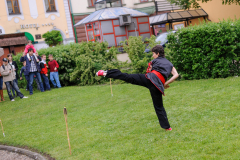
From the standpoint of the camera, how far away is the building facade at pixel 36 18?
2366 centimetres

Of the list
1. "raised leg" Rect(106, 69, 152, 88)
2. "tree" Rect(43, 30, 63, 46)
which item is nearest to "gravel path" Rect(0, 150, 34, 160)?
"raised leg" Rect(106, 69, 152, 88)

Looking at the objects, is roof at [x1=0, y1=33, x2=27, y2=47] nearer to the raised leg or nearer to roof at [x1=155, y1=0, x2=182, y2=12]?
roof at [x1=155, y1=0, x2=182, y2=12]

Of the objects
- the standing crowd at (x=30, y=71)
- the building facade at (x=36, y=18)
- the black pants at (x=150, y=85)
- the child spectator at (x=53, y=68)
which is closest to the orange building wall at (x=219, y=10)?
the building facade at (x=36, y=18)

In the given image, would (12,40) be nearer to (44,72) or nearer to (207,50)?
(44,72)

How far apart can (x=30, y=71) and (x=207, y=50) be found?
8.01 metres

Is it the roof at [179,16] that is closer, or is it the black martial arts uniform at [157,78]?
the black martial arts uniform at [157,78]

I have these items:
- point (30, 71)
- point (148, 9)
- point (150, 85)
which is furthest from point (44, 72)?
point (148, 9)

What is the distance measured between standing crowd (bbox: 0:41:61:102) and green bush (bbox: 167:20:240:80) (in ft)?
21.0

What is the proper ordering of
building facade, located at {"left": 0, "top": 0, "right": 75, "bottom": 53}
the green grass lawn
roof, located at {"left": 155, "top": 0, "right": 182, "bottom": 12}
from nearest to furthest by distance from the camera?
the green grass lawn → building facade, located at {"left": 0, "top": 0, "right": 75, "bottom": 53} → roof, located at {"left": 155, "top": 0, "right": 182, "bottom": 12}

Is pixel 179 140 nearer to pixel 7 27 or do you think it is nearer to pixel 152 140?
pixel 152 140

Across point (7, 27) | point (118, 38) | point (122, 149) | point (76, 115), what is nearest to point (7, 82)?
point (76, 115)

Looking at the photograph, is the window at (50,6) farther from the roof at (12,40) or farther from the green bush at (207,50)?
the green bush at (207,50)

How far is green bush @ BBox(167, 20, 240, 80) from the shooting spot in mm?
9312

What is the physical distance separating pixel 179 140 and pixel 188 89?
13.5 ft
